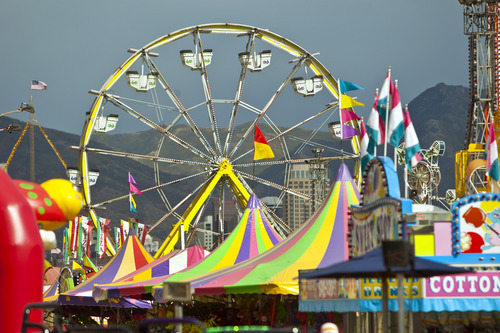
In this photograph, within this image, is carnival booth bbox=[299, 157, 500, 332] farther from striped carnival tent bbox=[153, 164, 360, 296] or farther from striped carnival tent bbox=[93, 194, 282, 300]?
striped carnival tent bbox=[93, 194, 282, 300]

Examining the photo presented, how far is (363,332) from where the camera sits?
17203mm

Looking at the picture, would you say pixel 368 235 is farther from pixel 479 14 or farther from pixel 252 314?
pixel 479 14

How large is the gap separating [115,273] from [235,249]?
6.84m

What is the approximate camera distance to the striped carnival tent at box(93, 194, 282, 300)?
22.2 m

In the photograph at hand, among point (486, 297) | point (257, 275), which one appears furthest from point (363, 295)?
point (257, 275)

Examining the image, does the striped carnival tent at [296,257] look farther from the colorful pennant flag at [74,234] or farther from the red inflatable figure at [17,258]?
the colorful pennant flag at [74,234]

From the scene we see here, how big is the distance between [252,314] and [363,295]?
669 cm

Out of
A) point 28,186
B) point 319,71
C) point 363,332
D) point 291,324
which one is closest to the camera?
point 28,186

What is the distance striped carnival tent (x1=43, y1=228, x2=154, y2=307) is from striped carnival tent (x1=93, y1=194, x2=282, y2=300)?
152 inches


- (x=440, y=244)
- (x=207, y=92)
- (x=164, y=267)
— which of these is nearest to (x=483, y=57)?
(x=207, y=92)

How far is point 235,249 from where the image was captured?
22797 millimetres

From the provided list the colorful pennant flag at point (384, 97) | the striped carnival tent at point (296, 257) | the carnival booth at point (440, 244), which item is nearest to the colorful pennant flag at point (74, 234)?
the striped carnival tent at point (296, 257)

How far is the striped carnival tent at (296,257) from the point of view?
1792 cm

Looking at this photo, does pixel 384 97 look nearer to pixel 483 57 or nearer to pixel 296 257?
pixel 296 257
